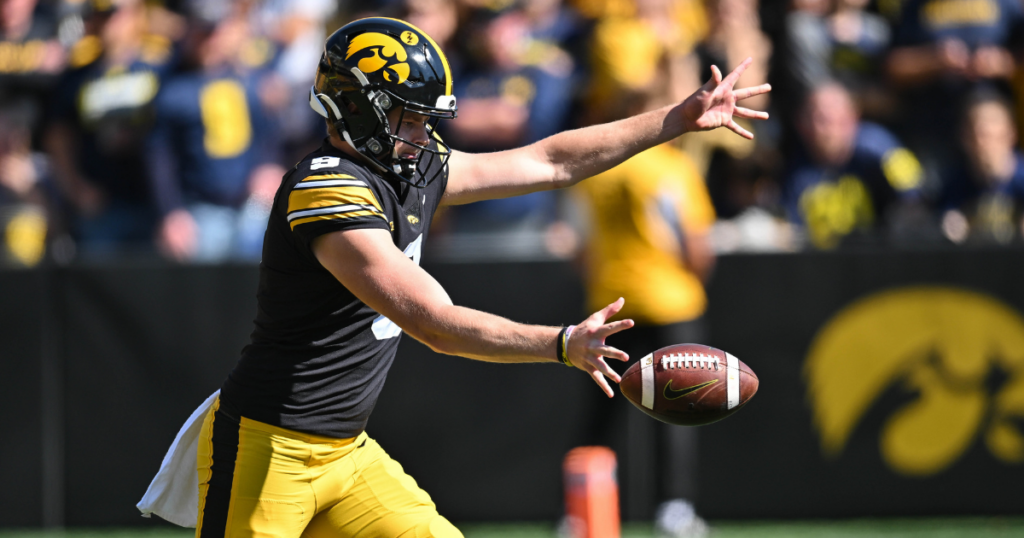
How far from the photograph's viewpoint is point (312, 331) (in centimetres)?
356

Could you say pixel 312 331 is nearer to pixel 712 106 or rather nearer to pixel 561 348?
pixel 561 348

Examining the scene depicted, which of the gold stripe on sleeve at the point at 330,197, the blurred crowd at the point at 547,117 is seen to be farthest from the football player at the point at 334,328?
the blurred crowd at the point at 547,117

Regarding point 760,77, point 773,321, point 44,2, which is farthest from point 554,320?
point 44,2

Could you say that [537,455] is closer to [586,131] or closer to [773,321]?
[773,321]

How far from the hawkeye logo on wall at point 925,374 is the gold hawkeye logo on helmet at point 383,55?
4.12m

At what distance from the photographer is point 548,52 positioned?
8164 mm

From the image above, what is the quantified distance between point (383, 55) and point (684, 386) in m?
1.34

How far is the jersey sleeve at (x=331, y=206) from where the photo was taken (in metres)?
3.26

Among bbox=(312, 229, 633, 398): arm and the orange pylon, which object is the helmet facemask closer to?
bbox=(312, 229, 633, 398): arm

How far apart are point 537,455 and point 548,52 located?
2922 mm

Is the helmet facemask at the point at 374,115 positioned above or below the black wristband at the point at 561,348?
above

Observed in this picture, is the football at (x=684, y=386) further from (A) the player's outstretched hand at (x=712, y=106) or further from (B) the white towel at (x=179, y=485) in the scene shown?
(B) the white towel at (x=179, y=485)

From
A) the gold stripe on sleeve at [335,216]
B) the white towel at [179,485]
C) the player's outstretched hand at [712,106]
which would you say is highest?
the player's outstretched hand at [712,106]

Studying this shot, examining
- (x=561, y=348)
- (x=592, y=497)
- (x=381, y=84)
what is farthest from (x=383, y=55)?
(x=592, y=497)
